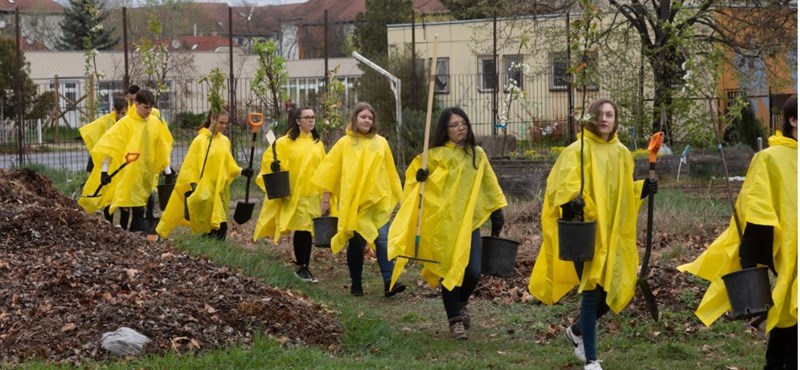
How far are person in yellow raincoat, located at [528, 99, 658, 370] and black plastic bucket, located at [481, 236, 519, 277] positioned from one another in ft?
3.58

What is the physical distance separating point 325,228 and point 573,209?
11.8 ft

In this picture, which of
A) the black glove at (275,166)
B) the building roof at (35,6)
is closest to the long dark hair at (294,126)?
the black glove at (275,166)

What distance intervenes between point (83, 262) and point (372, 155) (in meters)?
2.67

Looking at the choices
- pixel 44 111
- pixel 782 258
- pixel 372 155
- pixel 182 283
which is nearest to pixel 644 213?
pixel 372 155

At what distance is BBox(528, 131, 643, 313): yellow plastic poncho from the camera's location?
7.52m

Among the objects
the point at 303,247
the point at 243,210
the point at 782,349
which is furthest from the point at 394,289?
the point at 782,349

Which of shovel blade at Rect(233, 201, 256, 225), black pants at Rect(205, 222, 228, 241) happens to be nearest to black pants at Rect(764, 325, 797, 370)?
shovel blade at Rect(233, 201, 256, 225)

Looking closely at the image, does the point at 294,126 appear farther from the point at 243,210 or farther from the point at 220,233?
the point at 220,233

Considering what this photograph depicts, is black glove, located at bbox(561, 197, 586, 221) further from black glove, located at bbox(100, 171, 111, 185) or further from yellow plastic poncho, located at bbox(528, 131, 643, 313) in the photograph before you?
black glove, located at bbox(100, 171, 111, 185)

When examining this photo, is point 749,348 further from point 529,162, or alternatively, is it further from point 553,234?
point 529,162

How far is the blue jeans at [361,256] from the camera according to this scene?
10.8 meters

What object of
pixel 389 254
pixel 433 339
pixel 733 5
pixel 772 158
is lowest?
pixel 433 339

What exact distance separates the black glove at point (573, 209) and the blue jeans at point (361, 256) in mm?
3373

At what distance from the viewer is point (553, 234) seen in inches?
310
